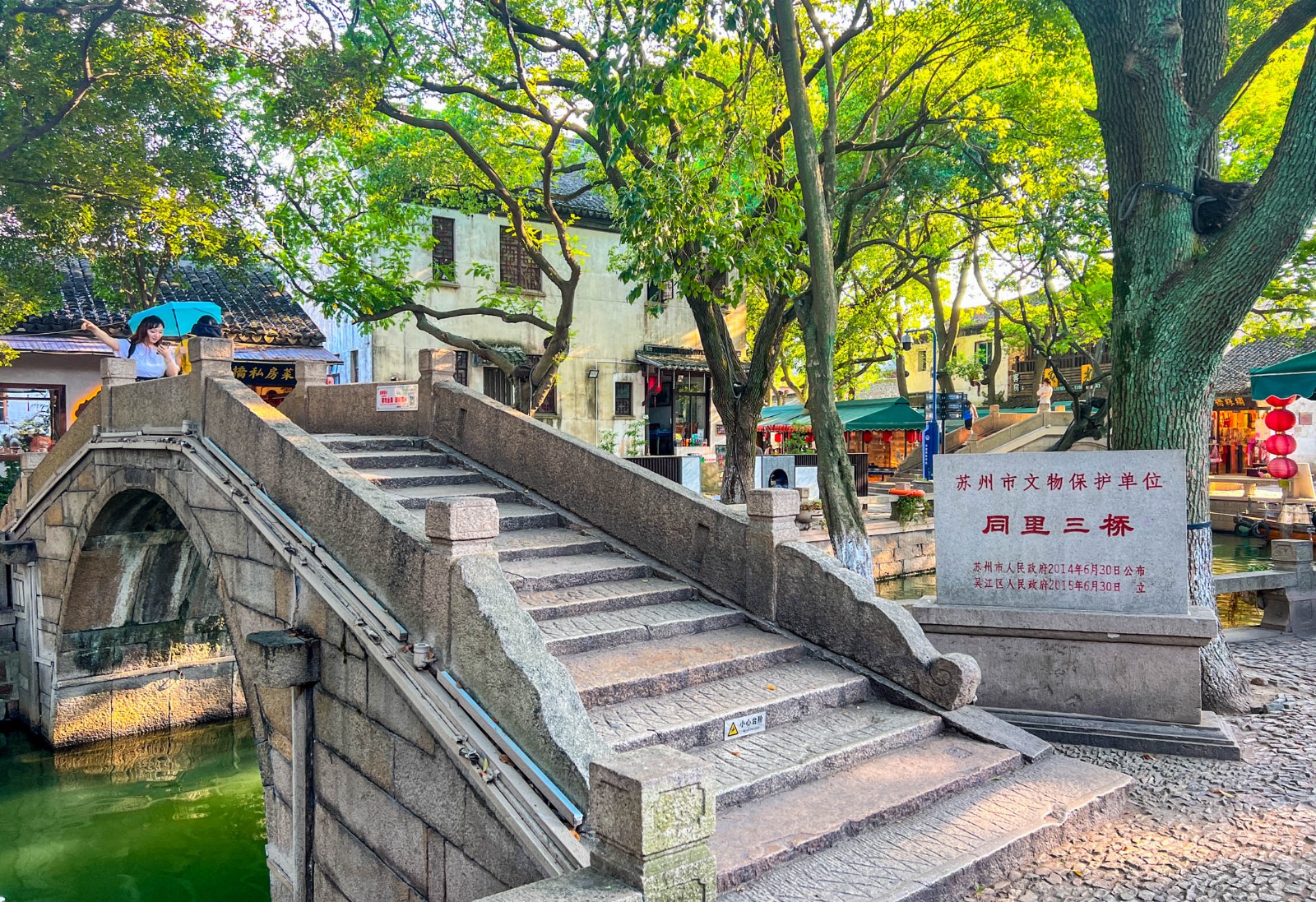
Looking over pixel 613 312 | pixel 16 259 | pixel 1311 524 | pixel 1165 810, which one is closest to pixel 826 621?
pixel 1165 810

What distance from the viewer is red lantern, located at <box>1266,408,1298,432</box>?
1622 centimetres

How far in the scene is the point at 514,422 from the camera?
8516mm

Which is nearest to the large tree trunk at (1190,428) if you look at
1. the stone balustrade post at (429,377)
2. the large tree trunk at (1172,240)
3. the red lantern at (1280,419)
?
the large tree trunk at (1172,240)

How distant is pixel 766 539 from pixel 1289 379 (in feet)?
27.6

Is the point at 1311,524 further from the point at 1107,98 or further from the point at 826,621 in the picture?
the point at 826,621

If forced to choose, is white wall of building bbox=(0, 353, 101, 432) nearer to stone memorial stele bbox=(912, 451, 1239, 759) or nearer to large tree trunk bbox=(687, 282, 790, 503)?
large tree trunk bbox=(687, 282, 790, 503)

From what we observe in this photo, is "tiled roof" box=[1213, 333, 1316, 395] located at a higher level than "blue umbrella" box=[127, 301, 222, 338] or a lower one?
higher

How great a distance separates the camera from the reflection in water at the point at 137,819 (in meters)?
9.04

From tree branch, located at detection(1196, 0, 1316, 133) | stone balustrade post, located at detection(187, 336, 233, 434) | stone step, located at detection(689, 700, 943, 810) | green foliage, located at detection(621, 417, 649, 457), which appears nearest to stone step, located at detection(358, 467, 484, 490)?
stone balustrade post, located at detection(187, 336, 233, 434)

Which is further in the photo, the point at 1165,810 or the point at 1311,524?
the point at 1311,524

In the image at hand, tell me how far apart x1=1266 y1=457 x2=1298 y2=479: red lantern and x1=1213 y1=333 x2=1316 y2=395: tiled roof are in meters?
10.6

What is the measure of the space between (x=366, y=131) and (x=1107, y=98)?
9003 millimetres

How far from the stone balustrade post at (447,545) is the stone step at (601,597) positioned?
97 centimetres

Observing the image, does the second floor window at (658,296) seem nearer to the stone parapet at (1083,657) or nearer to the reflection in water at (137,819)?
the stone parapet at (1083,657)
